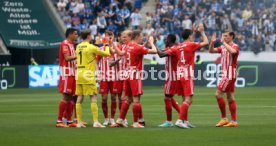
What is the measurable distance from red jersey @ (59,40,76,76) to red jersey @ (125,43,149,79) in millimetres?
1427

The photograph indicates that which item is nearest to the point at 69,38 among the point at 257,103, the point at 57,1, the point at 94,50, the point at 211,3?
the point at 94,50

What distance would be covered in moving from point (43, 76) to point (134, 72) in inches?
943

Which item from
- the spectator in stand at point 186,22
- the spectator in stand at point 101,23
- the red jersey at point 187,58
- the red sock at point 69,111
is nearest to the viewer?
the red jersey at point 187,58

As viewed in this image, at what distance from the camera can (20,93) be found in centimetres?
3734

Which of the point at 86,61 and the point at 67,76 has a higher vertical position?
the point at 86,61

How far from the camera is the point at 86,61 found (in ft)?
63.6

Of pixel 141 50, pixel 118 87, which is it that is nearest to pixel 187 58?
pixel 141 50

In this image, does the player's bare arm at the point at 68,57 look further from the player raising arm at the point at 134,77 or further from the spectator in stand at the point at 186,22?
the spectator in stand at the point at 186,22

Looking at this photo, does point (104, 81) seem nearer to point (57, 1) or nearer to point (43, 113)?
point (43, 113)

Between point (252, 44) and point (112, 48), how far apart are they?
25.9 metres

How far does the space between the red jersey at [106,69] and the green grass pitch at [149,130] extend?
1373 millimetres

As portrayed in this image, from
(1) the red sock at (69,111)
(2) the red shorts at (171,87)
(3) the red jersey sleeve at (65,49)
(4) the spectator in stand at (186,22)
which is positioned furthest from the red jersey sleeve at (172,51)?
(4) the spectator in stand at (186,22)

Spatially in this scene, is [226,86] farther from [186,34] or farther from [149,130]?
[149,130]

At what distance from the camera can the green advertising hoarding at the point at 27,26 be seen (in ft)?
152
